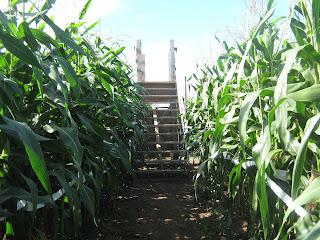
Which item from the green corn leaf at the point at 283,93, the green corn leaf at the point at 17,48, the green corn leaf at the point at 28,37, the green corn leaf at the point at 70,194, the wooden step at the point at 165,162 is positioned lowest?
the wooden step at the point at 165,162

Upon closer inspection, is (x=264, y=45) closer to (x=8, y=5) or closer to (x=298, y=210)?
(x=298, y=210)

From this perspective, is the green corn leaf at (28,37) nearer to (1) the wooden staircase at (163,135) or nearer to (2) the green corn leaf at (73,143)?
(2) the green corn leaf at (73,143)

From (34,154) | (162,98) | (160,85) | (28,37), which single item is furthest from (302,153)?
(160,85)

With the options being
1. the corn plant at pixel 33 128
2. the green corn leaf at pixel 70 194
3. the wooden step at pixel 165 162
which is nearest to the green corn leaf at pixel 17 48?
the corn plant at pixel 33 128

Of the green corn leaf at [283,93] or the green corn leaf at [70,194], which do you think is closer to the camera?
the green corn leaf at [283,93]

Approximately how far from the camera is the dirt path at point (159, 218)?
2674 mm

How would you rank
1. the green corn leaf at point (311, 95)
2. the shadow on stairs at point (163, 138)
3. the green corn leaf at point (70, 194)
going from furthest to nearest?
the shadow on stairs at point (163, 138) → the green corn leaf at point (70, 194) → the green corn leaf at point (311, 95)

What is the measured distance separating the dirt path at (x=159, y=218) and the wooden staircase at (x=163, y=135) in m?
0.85

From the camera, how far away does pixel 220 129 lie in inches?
63.9

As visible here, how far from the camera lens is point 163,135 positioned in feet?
20.6

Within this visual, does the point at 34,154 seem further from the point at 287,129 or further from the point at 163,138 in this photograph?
the point at 163,138

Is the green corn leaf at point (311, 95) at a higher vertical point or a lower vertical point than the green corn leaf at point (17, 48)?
lower

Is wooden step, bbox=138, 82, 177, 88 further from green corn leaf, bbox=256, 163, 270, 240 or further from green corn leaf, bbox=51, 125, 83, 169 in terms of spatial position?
Answer: green corn leaf, bbox=256, 163, 270, 240

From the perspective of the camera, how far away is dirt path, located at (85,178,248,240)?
2.67m
